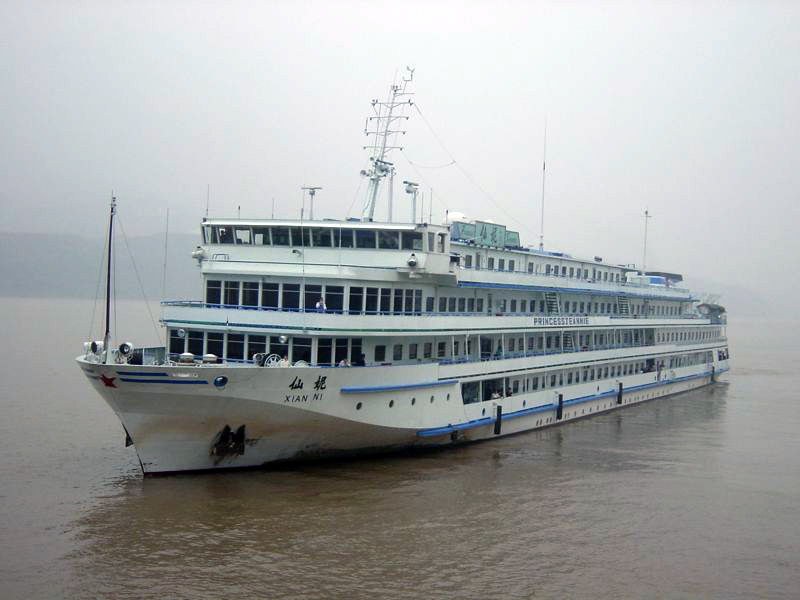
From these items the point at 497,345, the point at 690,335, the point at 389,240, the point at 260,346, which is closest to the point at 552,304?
the point at 497,345

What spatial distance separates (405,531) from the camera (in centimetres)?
1850

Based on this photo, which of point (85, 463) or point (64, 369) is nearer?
point (85, 463)

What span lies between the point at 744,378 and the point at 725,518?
140ft

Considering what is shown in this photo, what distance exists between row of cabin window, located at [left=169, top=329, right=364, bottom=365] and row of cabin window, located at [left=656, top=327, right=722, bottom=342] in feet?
89.1

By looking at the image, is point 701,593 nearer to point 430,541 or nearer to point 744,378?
point 430,541

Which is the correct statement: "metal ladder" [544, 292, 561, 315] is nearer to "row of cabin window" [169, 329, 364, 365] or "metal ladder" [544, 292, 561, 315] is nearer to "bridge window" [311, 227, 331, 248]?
"bridge window" [311, 227, 331, 248]

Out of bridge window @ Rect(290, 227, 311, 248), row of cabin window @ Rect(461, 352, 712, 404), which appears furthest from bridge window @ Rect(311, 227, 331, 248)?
row of cabin window @ Rect(461, 352, 712, 404)

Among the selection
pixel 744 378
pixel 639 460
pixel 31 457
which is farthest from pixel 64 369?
pixel 744 378

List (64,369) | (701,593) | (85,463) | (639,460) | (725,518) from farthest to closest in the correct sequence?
(64,369) < (639,460) < (85,463) < (725,518) < (701,593)

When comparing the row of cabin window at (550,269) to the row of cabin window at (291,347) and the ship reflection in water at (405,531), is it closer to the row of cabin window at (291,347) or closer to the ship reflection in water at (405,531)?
the row of cabin window at (291,347)

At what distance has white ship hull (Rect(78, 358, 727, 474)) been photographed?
19750 millimetres

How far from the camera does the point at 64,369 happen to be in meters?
46.3

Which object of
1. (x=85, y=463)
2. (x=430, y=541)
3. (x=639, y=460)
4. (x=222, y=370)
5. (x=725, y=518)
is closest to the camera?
(x=430, y=541)

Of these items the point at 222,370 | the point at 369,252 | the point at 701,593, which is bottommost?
the point at 701,593
